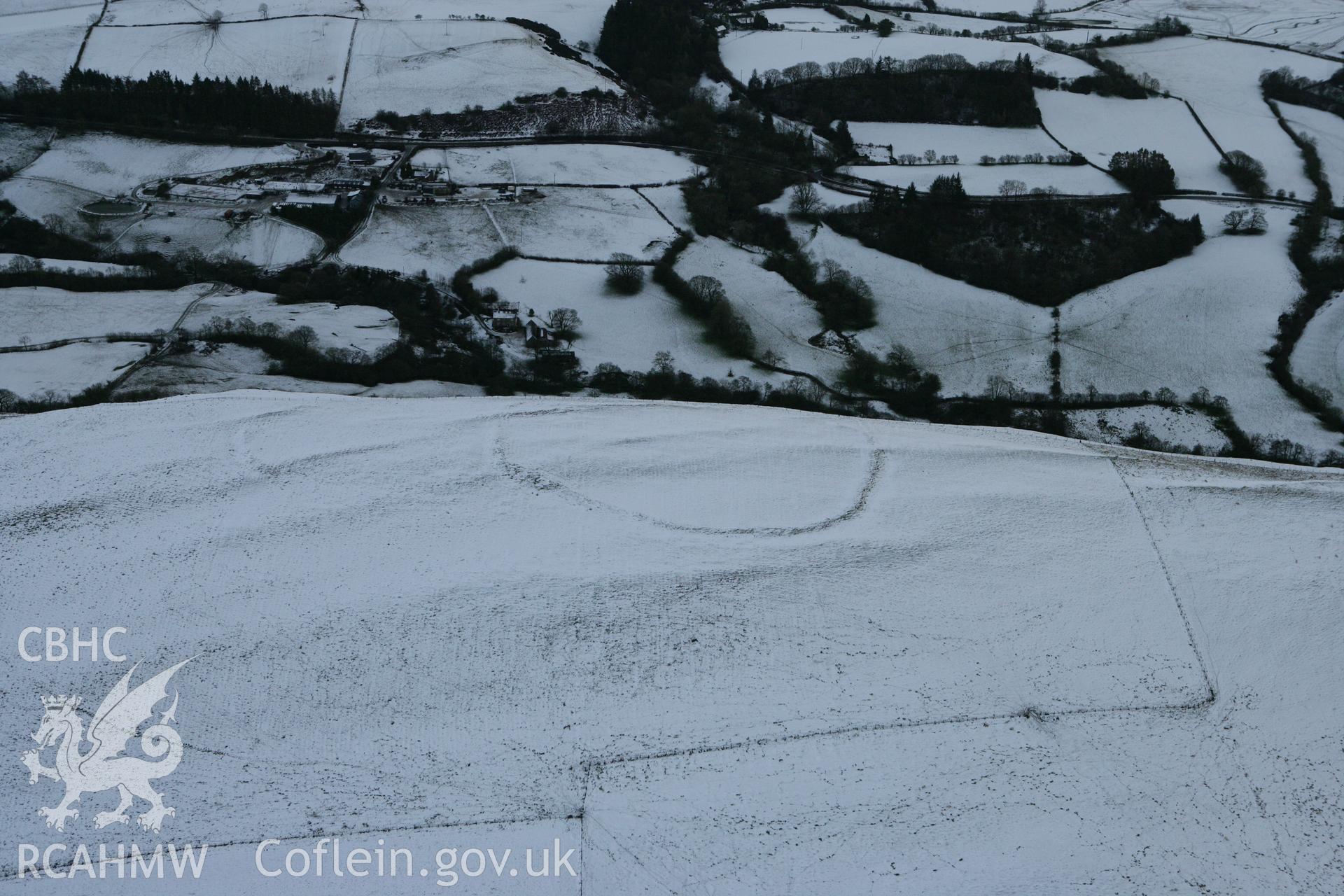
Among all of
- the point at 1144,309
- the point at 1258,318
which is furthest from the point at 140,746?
the point at 1258,318

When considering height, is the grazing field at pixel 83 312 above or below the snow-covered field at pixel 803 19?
below

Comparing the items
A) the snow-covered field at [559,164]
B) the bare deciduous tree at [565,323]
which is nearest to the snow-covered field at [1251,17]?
the snow-covered field at [559,164]

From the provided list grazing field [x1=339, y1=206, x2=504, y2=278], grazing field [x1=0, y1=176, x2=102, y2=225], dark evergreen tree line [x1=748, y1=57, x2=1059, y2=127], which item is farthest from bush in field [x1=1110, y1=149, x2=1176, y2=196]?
grazing field [x1=0, y1=176, x2=102, y2=225]

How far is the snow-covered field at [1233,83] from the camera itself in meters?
80.3

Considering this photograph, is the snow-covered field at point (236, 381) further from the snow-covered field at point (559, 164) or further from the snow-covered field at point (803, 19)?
the snow-covered field at point (803, 19)

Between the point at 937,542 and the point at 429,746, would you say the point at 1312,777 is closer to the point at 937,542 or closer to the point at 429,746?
the point at 937,542

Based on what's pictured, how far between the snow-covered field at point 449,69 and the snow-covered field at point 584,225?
19.2 m

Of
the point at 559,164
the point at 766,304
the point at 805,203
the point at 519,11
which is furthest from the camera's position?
the point at 519,11

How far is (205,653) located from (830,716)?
22069 mm

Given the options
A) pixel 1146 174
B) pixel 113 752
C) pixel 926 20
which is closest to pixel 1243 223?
pixel 1146 174

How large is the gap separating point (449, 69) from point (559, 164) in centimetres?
2149

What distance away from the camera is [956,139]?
82.6 m

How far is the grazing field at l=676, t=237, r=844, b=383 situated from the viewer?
58562 millimetres

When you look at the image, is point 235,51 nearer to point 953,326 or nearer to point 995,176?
point 995,176
